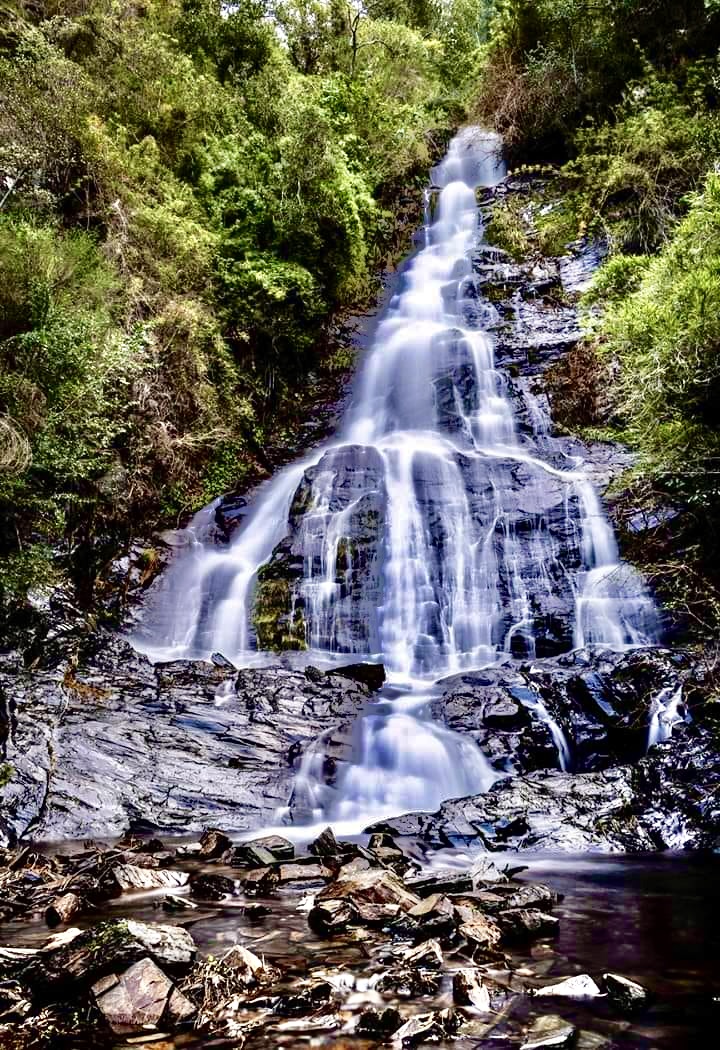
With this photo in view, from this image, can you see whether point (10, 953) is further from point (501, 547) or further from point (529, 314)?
point (529, 314)

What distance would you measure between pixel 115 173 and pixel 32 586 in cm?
892

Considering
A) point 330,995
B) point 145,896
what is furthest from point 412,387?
point 330,995

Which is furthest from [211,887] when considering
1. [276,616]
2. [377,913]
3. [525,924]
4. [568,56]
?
[568,56]

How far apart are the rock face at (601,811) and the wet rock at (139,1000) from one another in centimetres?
383

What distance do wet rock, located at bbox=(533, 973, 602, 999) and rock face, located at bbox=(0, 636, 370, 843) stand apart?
457 centimetres

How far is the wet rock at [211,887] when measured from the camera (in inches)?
205

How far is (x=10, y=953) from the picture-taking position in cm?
383

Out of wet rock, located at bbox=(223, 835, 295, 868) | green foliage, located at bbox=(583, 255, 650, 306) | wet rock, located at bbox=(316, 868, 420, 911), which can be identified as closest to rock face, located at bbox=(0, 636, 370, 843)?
wet rock, located at bbox=(223, 835, 295, 868)

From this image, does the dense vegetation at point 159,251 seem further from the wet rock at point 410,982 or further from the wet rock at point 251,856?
the wet rock at point 410,982

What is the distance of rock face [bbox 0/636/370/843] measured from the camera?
24.2 ft

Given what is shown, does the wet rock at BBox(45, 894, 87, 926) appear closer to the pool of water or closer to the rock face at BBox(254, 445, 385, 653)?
the pool of water

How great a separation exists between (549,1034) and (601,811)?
14.7ft

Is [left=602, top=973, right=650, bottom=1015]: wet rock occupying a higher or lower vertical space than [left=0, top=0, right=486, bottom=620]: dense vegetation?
lower

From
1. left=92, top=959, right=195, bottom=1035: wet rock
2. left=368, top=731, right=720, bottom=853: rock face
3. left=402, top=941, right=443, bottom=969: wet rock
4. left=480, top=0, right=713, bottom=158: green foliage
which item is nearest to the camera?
left=92, top=959, right=195, bottom=1035: wet rock
